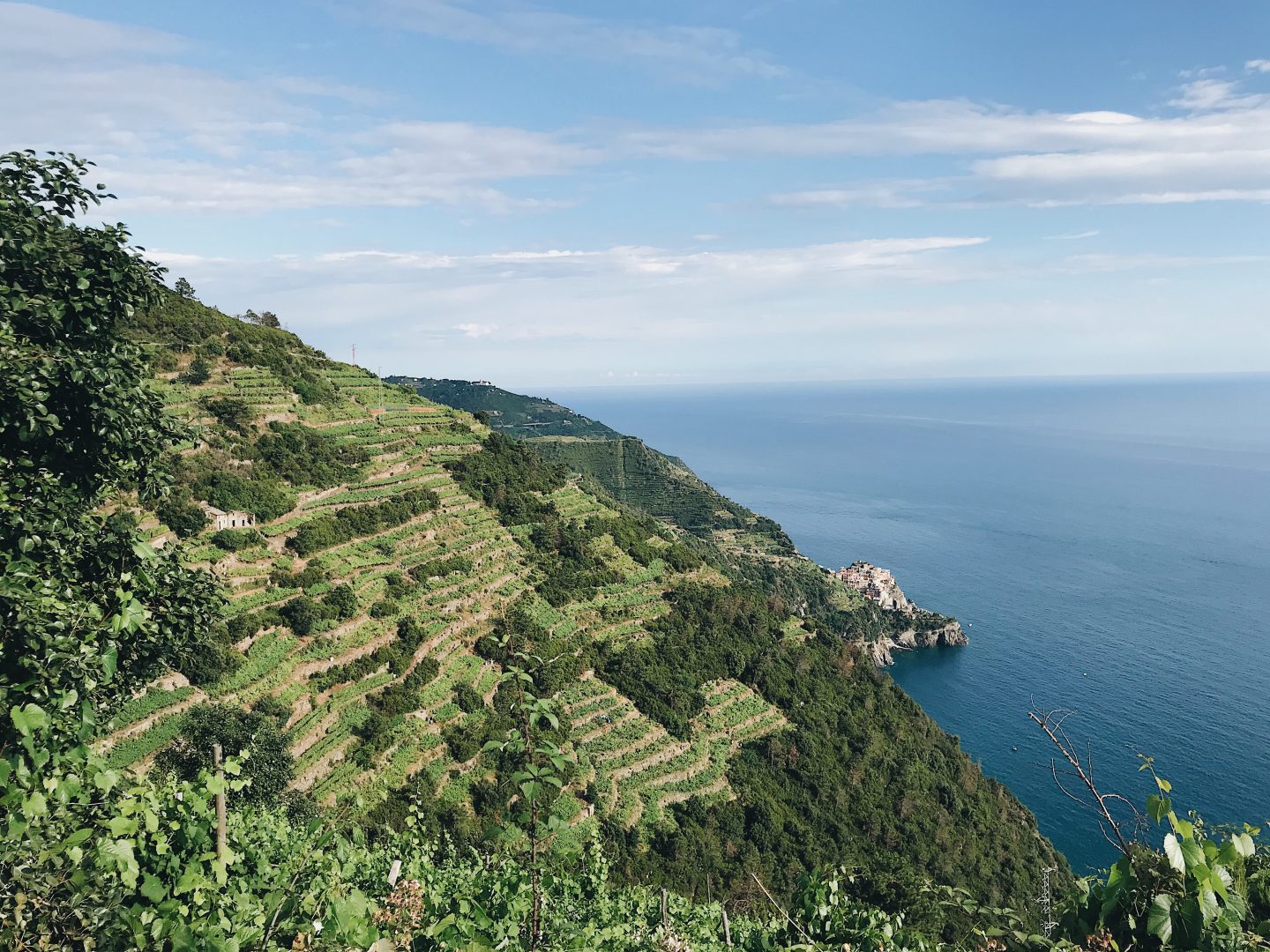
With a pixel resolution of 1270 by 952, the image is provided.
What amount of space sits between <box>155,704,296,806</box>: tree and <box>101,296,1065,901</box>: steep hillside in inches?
24.6

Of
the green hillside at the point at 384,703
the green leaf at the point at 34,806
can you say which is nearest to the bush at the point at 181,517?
the green hillside at the point at 384,703

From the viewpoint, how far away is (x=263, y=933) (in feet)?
12.5

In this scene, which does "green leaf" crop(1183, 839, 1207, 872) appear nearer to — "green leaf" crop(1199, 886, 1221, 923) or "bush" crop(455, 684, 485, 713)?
"green leaf" crop(1199, 886, 1221, 923)

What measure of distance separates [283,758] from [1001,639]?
2756 inches

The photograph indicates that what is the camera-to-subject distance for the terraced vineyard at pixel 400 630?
21547 millimetres

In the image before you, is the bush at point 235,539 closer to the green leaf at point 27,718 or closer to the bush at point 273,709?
the bush at point 273,709

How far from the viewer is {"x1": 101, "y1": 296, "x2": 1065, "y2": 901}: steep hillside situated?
2277 centimetres

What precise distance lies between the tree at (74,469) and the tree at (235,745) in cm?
1254

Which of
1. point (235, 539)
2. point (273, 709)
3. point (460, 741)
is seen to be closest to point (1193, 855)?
point (273, 709)

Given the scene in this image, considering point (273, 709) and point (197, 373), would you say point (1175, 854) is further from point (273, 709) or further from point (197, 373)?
point (197, 373)

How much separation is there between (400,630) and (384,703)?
3687 millimetres

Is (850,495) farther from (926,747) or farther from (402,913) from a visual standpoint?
(402,913)

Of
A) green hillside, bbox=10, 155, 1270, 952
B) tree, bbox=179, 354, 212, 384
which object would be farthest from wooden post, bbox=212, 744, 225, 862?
tree, bbox=179, 354, 212, 384

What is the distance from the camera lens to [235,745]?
1783 centimetres
